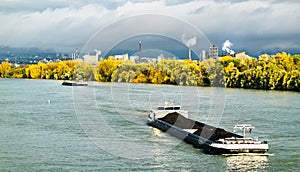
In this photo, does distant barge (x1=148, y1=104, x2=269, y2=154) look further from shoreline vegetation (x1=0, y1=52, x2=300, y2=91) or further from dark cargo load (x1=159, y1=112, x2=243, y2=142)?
shoreline vegetation (x1=0, y1=52, x2=300, y2=91)

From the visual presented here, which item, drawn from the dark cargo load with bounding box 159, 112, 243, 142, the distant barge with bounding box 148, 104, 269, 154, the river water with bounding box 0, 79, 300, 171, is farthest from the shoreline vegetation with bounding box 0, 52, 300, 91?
the dark cargo load with bounding box 159, 112, 243, 142

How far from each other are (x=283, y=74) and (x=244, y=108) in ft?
47.6

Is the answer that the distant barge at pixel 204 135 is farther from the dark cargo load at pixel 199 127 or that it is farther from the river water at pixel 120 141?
the river water at pixel 120 141

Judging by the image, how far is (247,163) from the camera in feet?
30.4

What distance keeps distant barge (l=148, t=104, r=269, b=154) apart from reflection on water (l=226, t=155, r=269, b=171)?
0.80 ft

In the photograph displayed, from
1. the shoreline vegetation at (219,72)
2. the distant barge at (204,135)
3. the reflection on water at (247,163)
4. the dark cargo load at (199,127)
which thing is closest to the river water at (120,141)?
the reflection on water at (247,163)

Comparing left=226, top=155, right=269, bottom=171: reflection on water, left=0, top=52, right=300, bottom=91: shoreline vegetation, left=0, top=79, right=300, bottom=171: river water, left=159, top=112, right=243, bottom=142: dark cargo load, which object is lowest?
left=226, top=155, right=269, bottom=171: reflection on water

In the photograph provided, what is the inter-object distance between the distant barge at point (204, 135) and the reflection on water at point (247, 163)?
0.24 m

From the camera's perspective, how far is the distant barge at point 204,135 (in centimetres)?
1003

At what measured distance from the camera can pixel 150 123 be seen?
15.0m

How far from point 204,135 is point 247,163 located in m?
2.23

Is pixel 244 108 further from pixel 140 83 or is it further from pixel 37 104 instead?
pixel 140 83

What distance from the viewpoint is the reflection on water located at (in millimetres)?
8898

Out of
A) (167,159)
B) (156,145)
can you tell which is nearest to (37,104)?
(156,145)
